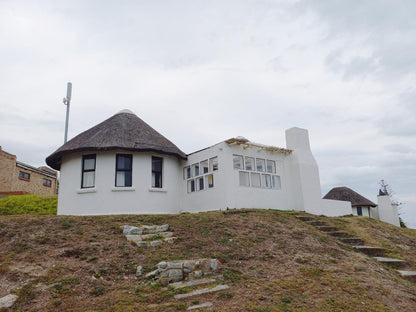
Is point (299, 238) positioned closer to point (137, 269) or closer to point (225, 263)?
point (225, 263)

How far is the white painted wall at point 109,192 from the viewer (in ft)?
44.7

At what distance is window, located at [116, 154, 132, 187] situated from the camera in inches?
551

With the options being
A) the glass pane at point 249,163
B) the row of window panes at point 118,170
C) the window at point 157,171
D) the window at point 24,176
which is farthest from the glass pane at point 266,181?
the window at point 24,176

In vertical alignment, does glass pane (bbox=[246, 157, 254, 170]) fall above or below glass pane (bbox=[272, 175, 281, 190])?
above

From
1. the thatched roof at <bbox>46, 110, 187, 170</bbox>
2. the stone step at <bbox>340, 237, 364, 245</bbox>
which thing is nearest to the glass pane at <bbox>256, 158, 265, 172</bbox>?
the thatched roof at <bbox>46, 110, 187, 170</bbox>

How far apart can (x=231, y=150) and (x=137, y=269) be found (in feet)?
26.3

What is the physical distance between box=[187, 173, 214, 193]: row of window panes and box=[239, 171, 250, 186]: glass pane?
1295mm

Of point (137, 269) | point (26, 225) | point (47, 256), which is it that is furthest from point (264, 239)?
point (26, 225)

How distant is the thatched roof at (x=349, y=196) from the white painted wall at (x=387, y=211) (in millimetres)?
4328

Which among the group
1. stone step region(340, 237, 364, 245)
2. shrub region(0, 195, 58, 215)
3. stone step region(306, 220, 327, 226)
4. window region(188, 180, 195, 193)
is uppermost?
window region(188, 180, 195, 193)

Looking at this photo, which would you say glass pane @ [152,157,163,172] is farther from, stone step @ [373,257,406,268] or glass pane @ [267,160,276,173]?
stone step @ [373,257,406,268]

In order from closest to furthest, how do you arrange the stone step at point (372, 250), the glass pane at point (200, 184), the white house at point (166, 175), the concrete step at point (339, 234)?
1. the stone step at point (372, 250)
2. the concrete step at point (339, 234)
3. the white house at point (166, 175)
4. the glass pane at point (200, 184)

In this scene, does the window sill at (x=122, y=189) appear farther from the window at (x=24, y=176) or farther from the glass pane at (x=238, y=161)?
the window at (x=24, y=176)

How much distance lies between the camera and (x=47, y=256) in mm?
7770
